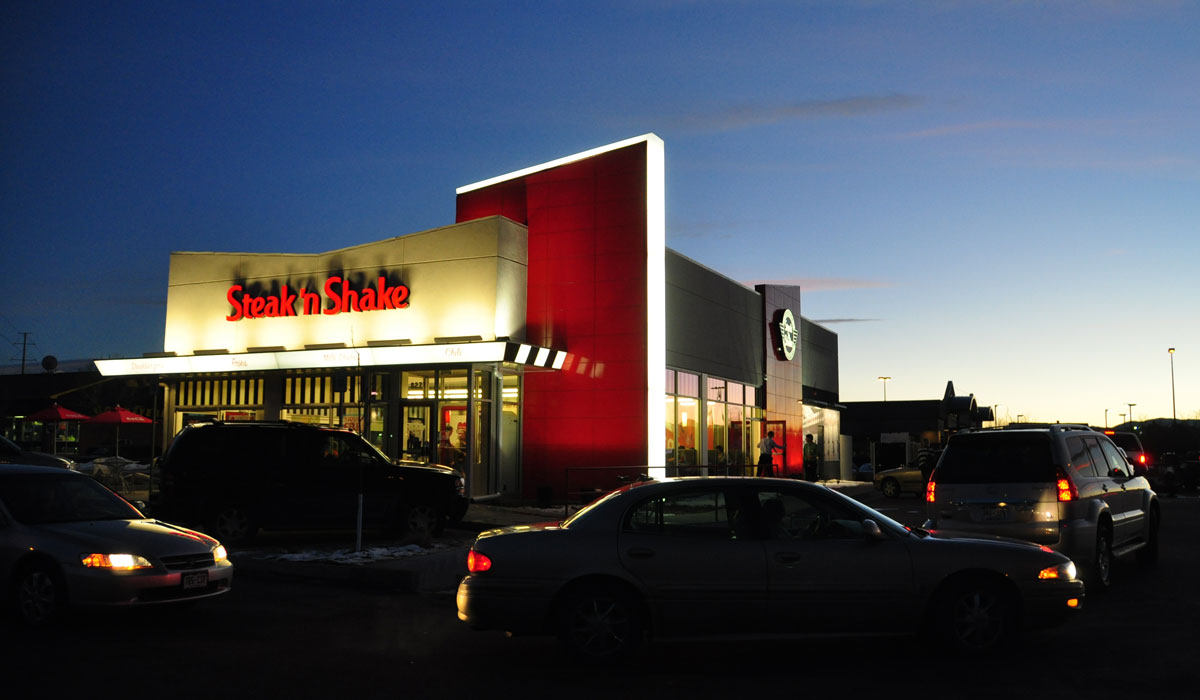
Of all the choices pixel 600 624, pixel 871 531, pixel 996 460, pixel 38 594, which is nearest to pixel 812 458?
pixel 996 460

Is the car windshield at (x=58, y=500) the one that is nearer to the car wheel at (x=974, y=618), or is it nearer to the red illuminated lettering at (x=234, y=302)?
the car wheel at (x=974, y=618)

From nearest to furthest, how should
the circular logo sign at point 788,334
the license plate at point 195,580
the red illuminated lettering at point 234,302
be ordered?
the license plate at point 195,580 → the red illuminated lettering at point 234,302 → the circular logo sign at point 788,334

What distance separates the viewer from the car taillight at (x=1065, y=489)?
446 inches

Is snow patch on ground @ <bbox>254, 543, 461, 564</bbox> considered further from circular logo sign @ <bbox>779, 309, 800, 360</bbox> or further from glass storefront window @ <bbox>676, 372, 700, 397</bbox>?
circular logo sign @ <bbox>779, 309, 800, 360</bbox>

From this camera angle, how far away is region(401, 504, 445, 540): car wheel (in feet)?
55.1

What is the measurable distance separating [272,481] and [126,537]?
22.3ft

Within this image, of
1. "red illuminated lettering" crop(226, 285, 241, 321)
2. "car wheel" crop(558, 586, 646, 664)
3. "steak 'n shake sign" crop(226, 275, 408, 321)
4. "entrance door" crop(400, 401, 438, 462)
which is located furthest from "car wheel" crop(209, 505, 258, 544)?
"red illuminated lettering" crop(226, 285, 241, 321)

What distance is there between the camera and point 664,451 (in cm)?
2591

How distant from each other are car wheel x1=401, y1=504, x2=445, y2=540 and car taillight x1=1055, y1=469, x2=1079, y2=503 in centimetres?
955

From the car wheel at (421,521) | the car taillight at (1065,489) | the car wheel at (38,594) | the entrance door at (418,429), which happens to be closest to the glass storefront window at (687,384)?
the entrance door at (418,429)

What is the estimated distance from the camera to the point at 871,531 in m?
7.92

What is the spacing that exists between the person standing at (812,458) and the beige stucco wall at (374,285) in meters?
16.6

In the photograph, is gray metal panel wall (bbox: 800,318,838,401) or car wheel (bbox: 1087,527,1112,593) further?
gray metal panel wall (bbox: 800,318,838,401)

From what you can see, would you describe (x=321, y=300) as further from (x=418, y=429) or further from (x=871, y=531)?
(x=871, y=531)
